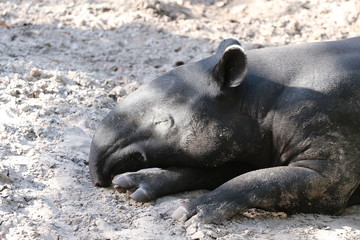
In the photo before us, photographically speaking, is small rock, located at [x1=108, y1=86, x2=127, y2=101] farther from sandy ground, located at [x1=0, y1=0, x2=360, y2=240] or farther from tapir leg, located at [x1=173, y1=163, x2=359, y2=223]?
tapir leg, located at [x1=173, y1=163, x2=359, y2=223]

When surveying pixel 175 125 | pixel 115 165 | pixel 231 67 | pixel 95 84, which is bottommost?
pixel 95 84

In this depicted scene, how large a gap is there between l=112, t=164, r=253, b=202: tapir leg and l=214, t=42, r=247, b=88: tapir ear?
1.80 feet

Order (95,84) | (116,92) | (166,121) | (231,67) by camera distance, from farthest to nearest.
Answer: (95,84) → (116,92) → (166,121) → (231,67)

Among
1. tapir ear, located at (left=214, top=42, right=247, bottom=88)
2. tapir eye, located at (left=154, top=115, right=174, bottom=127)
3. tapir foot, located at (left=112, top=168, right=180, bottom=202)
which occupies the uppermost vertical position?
tapir ear, located at (left=214, top=42, right=247, bottom=88)

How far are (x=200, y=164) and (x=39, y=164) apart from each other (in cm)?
104

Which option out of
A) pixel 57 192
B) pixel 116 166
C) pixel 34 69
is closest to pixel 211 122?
pixel 116 166

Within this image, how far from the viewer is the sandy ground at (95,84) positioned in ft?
12.6

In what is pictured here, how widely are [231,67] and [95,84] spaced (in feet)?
7.42

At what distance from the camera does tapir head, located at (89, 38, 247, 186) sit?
423 cm

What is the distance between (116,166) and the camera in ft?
14.4

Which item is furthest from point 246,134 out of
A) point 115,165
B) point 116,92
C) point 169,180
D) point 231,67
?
point 116,92

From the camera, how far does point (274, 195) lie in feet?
13.1

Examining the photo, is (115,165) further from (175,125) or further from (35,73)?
(35,73)

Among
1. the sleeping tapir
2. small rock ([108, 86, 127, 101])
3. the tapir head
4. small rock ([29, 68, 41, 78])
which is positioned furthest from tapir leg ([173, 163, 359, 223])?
small rock ([29, 68, 41, 78])
